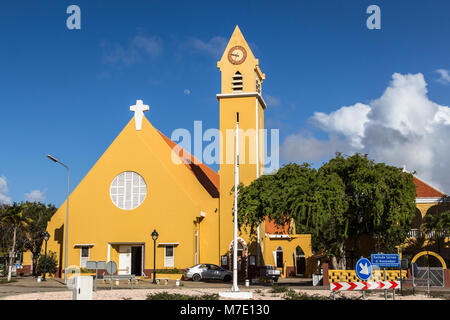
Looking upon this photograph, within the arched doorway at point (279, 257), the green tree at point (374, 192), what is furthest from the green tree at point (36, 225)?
the green tree at point (374, 192)

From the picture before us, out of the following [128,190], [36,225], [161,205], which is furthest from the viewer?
[36,225]

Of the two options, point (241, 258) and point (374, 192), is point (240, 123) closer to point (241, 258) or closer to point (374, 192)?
point (241, 258)

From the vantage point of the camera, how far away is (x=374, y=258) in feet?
64.6

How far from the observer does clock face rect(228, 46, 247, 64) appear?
136ft

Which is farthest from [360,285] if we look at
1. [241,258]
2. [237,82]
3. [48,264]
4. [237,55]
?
[48,264]

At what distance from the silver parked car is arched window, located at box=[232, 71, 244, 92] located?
14038mm

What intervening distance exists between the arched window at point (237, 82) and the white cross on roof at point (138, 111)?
7265mm

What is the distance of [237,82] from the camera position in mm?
41188

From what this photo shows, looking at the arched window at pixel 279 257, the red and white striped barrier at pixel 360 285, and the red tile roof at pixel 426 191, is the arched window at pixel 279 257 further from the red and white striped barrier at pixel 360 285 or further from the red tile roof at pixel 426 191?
the red and white striped barrier at pixel 360 285

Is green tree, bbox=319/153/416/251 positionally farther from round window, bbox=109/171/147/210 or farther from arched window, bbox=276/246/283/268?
arched window, bbox=276/246/283/268

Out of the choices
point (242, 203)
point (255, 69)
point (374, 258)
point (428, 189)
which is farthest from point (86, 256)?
point (428, 189)

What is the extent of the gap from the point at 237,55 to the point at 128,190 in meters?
13.8

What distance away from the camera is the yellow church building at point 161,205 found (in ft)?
126

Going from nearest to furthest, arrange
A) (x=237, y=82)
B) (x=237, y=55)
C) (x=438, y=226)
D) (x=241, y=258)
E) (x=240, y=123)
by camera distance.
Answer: (x=241, y=258) → (x=438, y=226) → (x=240, y=123) → (x=237, y=82) → (x=237, y=55)
